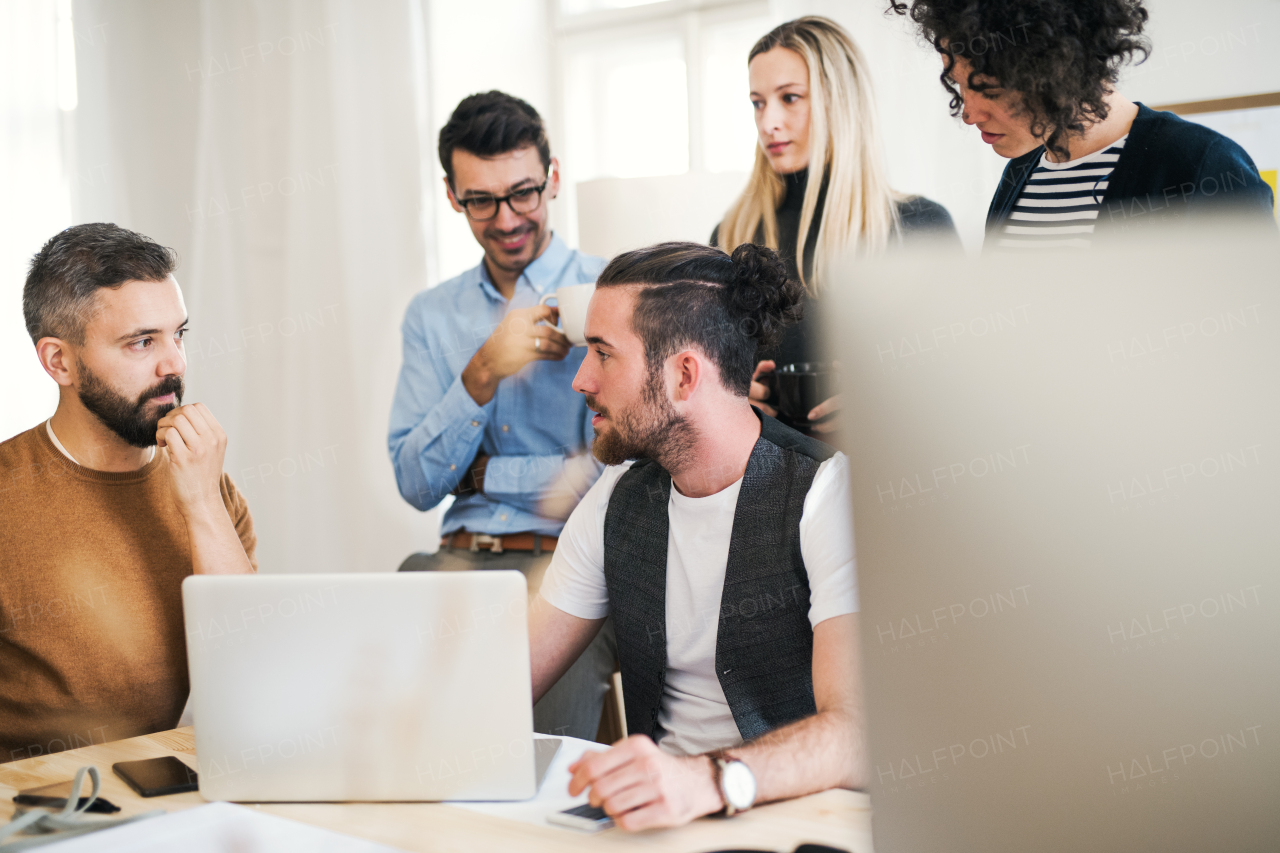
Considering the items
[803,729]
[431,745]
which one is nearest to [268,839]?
[431,745]

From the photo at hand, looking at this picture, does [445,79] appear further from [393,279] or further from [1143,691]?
[1143,691]

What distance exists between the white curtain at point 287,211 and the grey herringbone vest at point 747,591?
4.54 ft

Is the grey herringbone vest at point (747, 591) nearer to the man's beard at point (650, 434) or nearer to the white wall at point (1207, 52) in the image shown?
the man's beard at point (650, 434)

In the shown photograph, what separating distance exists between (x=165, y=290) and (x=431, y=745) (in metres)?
0.94

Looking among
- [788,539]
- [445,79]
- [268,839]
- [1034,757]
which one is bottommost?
[268,839]

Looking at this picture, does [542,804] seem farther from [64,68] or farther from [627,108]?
[64,68]

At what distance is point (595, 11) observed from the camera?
2385 millimetres

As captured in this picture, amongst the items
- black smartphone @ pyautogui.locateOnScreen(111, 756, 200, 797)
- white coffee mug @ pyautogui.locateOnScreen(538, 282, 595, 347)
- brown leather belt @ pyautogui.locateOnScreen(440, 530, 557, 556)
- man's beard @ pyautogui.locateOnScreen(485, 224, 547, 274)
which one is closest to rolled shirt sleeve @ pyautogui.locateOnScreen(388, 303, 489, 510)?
brown leather belt @ pyautogui.locateOnScreen(440, 530, 557, 556)

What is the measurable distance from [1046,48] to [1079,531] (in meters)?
1.24

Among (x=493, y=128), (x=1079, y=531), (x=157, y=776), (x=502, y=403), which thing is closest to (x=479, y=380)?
(x=502, y=403)

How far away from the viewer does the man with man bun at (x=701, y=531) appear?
1149mm

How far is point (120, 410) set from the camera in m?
1.36

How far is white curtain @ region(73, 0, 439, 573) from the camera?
249 centimetres

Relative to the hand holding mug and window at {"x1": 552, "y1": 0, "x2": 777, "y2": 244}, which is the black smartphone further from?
window at {"x1": 552, "y1": 0, "x2": 777, "y2": 244}
